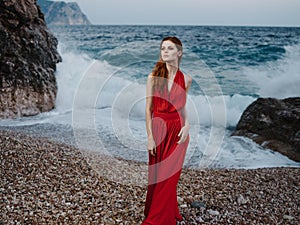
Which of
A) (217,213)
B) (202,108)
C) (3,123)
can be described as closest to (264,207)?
(217,213)

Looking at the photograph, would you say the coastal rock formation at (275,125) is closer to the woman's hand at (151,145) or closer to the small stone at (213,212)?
the small stone at (213,212)

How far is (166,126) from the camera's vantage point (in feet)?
10.2

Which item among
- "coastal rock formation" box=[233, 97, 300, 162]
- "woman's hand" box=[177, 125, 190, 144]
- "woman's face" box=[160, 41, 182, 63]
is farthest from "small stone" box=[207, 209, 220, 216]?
"coastal rock formation" box=[233, 97, 300, 162]

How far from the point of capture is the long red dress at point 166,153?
308cm

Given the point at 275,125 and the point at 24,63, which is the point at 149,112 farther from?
the point at 24,63

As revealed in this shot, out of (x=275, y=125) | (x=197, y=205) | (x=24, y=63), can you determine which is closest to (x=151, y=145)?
(x=197, y=205)

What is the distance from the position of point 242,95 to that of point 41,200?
12.6 m

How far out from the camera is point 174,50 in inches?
116

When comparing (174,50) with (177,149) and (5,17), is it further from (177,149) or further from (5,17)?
(5,17)

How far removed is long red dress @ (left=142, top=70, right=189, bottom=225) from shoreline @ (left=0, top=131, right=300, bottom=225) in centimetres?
49

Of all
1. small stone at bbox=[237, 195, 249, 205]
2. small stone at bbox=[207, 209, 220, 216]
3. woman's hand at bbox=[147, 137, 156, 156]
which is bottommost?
small stone at bbox=[237, 195, 249, 205]

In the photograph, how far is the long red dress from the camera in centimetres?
308

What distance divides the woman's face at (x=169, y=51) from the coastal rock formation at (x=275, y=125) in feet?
17.3

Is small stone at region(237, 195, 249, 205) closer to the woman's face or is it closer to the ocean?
the ocean
